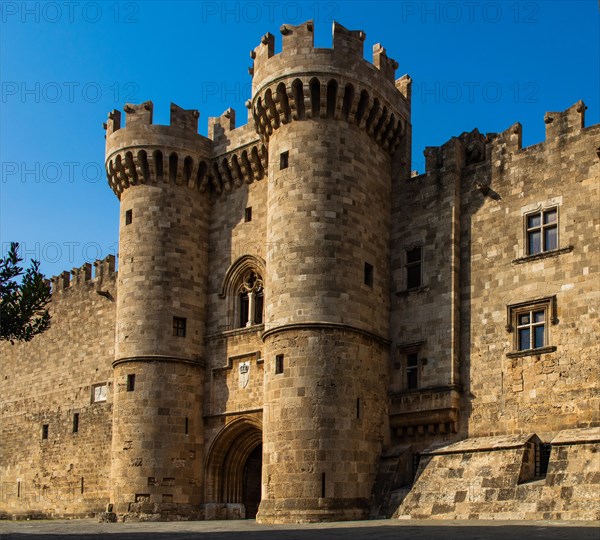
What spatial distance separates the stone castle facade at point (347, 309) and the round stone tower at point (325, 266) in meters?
0.05

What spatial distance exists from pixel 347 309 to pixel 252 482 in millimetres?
7587

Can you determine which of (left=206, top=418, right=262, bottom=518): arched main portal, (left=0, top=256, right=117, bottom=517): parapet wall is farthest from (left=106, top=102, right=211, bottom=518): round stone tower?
(left=0, top=256, right=117, bottom=517): parapet wall

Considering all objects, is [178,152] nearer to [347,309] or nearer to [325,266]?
[325,266]

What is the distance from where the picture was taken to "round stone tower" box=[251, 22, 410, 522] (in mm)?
22453

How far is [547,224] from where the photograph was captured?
74.4 feet

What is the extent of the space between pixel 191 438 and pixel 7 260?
37.7 feet

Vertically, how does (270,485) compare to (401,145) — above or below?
below

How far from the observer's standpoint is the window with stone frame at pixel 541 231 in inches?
890

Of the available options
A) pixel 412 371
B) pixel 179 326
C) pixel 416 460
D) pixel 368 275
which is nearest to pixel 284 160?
pixel 368 275

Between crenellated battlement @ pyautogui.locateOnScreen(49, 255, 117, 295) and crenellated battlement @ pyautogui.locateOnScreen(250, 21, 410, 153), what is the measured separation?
1053 centimetres

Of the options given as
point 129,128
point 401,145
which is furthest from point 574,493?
A: point 129,128

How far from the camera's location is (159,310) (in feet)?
90.9

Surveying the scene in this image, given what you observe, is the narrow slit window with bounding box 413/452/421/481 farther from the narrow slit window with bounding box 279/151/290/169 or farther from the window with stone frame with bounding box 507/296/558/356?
the narrow slit window with bounding box 279/151/290/169

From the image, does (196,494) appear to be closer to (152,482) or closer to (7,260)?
(152,482)
